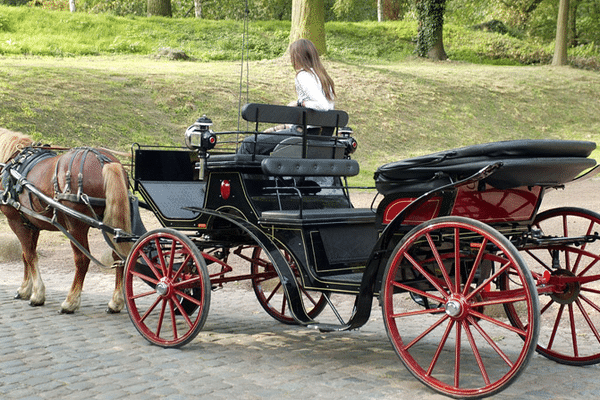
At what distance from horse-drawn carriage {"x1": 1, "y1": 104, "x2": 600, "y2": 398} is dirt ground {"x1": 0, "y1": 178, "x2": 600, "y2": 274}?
5.91 ft

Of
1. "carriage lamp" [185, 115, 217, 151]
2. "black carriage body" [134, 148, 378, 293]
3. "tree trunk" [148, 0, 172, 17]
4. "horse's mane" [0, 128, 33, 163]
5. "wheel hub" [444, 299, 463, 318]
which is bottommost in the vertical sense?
"wheel hub" [444, 299, 463, 318]

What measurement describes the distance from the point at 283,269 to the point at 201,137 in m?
1.12

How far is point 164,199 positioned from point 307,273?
1.60 meters

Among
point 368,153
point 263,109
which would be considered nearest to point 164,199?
point 263,109

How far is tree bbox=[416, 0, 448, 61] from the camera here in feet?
83.4

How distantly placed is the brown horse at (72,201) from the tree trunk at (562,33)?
70.3ft

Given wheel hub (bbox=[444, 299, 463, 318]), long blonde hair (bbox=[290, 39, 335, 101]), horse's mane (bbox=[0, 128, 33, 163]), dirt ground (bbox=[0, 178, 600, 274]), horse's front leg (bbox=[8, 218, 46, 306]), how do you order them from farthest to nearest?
1. dirt ground (bbox=[0, 178, 600, 274])
2. horse's mane (bbox=[0, 128, 33, 163])
3. horse's front leg (bbox=[8, 218, 46, 306])
4. long blonde hair (bbox=[290, 39, 335, 101])
5. wheel hub (bbox=[444, 299, 463, 318])

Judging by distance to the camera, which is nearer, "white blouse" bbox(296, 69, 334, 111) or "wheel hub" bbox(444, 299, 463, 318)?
"wheel hub" bbox(444, 299, 463, 318)

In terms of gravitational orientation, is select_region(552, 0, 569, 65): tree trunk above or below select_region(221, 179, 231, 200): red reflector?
above

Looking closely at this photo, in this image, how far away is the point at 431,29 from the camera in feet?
83.5

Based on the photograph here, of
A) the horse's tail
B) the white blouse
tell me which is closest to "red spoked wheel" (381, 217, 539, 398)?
the white blouse

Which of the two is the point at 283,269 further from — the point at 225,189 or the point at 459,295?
the point at 459,295

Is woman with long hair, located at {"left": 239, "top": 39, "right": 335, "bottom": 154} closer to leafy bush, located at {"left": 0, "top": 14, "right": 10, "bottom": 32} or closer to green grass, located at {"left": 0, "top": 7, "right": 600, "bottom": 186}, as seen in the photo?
green grass, located at {"left": 0, "top": 7, "right": 600, "bottom": 186}

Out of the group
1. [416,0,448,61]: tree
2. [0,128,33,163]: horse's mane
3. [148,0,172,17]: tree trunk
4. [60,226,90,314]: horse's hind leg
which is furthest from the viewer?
[148,0,172,17]: tree trunk
